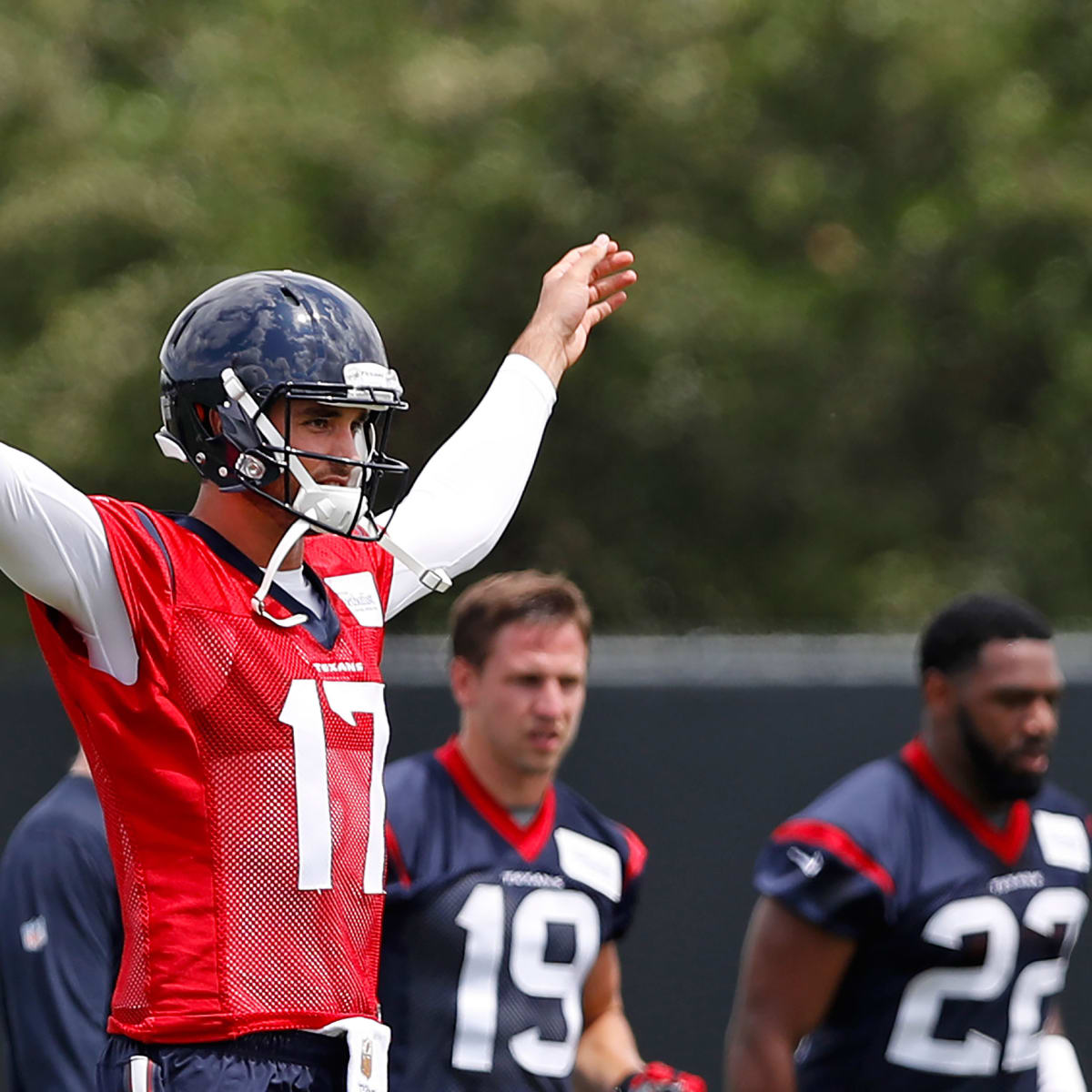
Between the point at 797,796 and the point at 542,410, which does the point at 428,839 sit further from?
the point at 797,796

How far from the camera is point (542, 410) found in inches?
130

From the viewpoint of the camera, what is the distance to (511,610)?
503cm

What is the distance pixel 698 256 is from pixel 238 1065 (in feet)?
31.8

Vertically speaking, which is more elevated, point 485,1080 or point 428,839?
point 428,839

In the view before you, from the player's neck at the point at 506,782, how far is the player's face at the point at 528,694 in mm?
12

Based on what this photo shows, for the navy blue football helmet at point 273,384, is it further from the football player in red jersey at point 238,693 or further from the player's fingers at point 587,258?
the player's fingers at point 587,258

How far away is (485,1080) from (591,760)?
7.40 ft

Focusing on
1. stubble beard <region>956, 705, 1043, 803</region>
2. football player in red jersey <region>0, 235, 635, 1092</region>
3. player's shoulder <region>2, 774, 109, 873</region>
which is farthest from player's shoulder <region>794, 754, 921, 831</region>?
football player in red jersey <region>0, 235, 635, 1092</region>

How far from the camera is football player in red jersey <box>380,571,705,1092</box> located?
448 cm

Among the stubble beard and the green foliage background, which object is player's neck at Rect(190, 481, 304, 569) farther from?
the green foliage background

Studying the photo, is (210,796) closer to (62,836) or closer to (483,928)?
(62,836)

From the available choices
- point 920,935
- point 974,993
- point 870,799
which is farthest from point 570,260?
point 974,993

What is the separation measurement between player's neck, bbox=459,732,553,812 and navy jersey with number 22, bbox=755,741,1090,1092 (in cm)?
55

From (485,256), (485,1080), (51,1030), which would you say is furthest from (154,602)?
(485,256)
